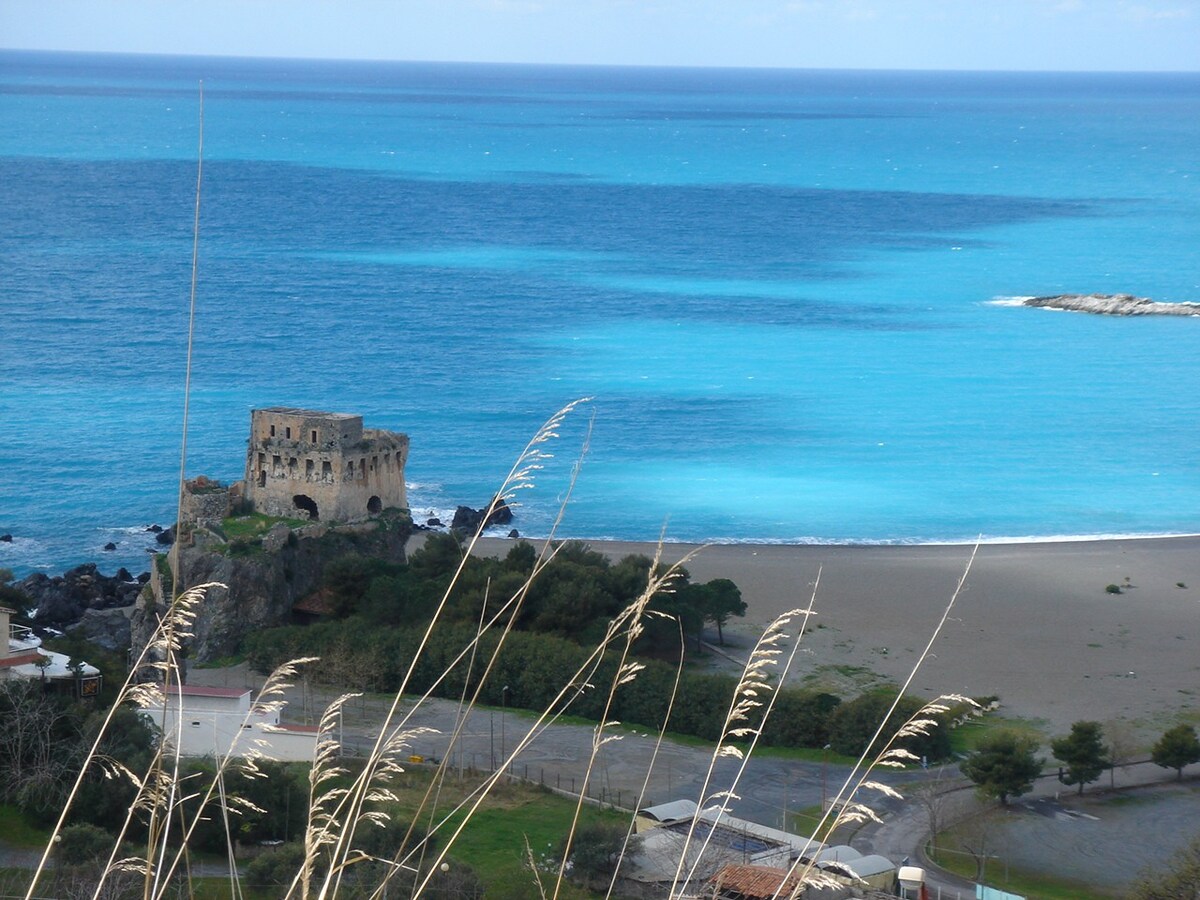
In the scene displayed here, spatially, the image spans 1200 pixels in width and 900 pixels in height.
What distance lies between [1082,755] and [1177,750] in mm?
1932

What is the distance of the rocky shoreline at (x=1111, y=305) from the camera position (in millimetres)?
89062

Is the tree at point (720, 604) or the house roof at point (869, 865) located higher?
the tree at point (720, 604)

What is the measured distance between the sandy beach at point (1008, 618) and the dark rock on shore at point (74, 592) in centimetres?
963

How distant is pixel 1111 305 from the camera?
89375 millimetres

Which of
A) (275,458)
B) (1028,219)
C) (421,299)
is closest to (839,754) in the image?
(275,458)

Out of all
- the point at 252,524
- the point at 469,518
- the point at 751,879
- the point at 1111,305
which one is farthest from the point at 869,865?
the point at 1111,305

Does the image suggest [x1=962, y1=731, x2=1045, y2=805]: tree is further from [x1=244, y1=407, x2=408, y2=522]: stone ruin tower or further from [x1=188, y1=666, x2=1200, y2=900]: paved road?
[x1=244, y1=407, x2=408, y2=522]: stone ruin tower

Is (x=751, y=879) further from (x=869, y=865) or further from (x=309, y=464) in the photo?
(x=309, y=464)

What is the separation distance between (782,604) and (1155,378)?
41.3 meters

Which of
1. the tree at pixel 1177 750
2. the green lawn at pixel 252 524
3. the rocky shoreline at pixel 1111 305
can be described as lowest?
the tree at pixel 1177 750

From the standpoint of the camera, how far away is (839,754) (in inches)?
1091

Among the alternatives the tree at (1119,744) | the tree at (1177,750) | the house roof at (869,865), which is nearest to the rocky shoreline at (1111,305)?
the tree at (1119,744)

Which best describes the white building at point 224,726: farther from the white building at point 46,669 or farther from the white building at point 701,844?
the white building at point 701,844

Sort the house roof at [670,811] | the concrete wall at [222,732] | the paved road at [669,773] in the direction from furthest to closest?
the concrete wall at [222,732] < the paved road at [669,773] < the house roof at [670,811]
